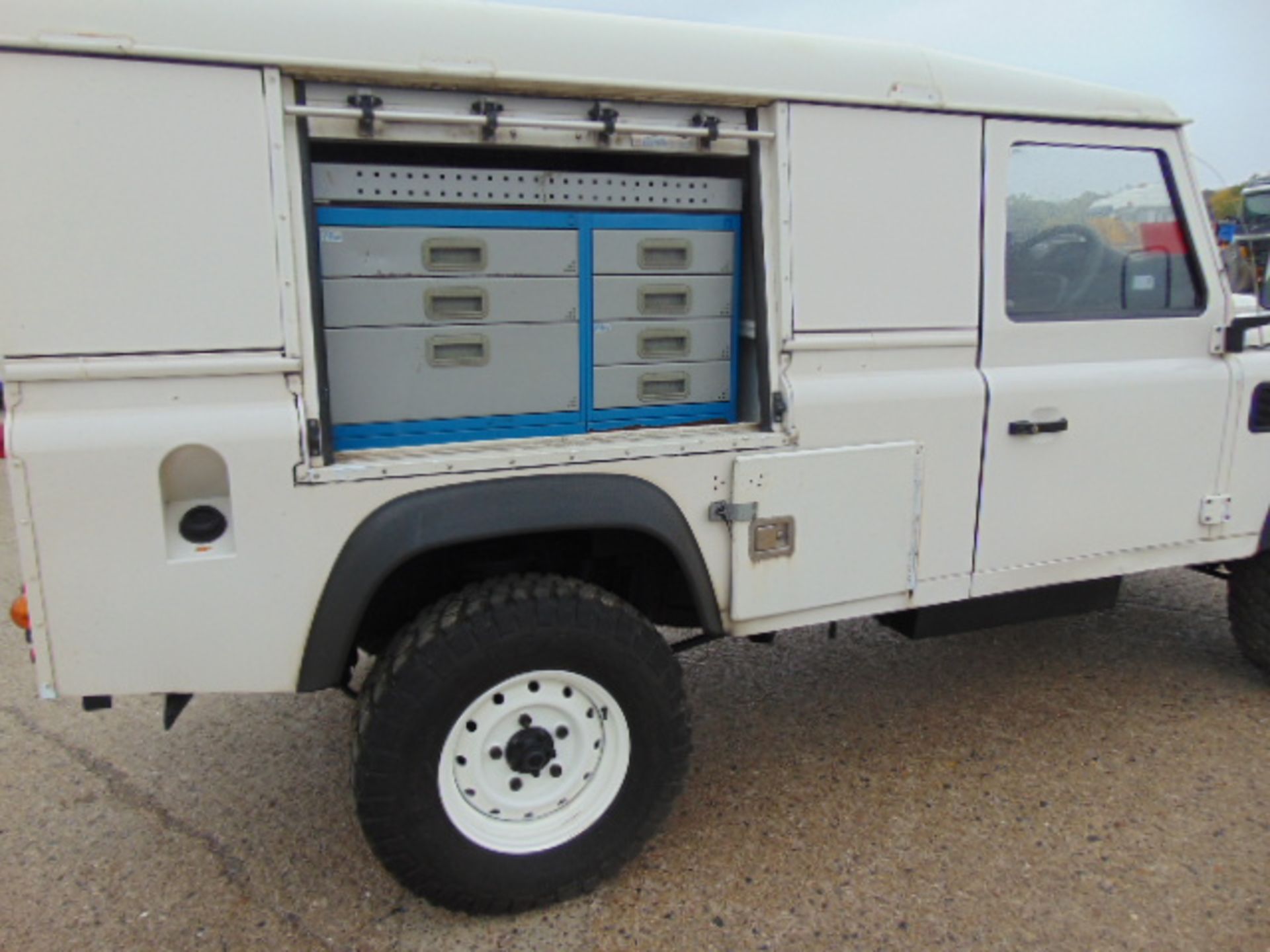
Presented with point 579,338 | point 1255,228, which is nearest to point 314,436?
point 579,338

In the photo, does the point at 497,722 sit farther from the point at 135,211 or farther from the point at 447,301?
the point at 135,211

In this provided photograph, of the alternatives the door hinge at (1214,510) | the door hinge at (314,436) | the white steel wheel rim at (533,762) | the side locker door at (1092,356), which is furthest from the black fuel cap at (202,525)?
the door hinge at (1214,510)

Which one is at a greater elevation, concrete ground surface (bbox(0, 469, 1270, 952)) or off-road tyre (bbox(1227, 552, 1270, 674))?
off-road tyre (bbox(1227, 552, 1270, 674))

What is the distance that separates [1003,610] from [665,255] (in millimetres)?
1680

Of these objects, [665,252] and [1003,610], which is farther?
[1003,610]

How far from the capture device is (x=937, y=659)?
13.9 feet

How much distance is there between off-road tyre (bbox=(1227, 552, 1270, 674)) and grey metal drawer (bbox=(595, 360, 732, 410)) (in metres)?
2.31

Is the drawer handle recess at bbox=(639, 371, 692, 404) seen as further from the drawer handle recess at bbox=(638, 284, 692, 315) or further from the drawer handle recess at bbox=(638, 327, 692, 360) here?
the drawer handle recess at bbox=(638, 284, 692, 315)

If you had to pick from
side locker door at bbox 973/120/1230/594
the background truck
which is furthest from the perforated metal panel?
the background truck

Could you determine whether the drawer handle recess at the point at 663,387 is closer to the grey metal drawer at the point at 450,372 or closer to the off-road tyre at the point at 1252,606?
the grey metal drawer at the point at 450,372

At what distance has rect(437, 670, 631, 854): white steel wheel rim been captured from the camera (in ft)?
8.30

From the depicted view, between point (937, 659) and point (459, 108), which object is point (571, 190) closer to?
point (459, 108)

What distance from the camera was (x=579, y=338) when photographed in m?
2.68

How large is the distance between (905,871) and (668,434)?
142 centimetres
